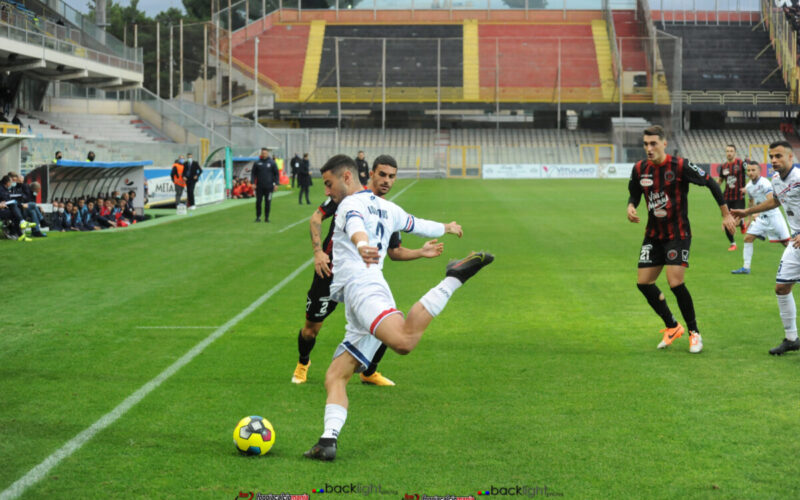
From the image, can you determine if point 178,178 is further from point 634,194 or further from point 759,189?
point 634,194

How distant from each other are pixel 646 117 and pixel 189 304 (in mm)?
61359

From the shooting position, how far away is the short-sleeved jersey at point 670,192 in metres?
9.00

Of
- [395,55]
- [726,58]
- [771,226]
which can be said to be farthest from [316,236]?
[726,58]

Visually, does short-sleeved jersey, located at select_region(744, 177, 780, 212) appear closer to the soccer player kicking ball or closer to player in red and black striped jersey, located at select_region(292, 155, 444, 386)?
player in red and black striped jersey, located at select_region(292, 155, 444, 386)

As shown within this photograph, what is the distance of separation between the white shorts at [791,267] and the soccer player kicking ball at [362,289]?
419 cm

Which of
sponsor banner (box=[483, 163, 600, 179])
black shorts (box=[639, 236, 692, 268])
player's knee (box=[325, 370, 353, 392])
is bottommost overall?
player's knee (box=[325, 370, 353, 392])

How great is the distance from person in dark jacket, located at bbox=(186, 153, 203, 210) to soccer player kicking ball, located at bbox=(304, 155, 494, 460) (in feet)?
83.7

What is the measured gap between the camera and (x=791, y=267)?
28.9 ft

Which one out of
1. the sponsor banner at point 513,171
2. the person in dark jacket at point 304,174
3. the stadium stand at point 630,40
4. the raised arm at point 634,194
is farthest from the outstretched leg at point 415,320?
the stadium stand at point 630,40

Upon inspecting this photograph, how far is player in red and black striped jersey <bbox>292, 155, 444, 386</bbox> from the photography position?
6816 mm

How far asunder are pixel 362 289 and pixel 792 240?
5.04m

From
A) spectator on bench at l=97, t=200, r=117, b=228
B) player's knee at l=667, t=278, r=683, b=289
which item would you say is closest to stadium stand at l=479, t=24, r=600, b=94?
spectator on bench at l=97, t=200, r=117, b=228

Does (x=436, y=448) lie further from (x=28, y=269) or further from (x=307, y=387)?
(x=28, y=269)

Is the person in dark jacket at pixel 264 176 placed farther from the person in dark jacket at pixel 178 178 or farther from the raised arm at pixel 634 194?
the raised arm at pixel 634 194
